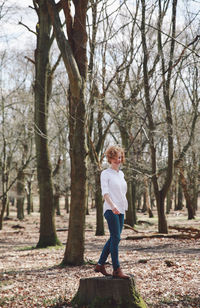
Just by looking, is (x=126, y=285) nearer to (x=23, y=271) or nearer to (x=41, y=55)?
(x=23, y=271)

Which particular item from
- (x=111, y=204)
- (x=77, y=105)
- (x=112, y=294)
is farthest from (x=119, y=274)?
(x=77, y=105)

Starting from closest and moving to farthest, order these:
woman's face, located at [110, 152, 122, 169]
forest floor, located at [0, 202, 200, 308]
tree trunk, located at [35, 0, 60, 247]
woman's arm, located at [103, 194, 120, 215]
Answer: woman's arm, located at [103, 194, 120, 215] < woman's face, located at [110, 152, 122, 169] < forest floor, located at [0, 202, 200, 308] < tree trunk, located at [35, 0, 60, 247]

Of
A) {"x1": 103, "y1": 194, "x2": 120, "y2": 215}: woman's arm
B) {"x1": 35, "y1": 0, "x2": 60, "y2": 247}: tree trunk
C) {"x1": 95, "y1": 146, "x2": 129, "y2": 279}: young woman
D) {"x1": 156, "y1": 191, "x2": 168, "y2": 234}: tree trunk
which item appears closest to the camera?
{"x1": 103, "y1": 194, "x2": 120, "y2": 215}: woman's arm

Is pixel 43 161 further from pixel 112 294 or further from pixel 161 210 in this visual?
pixel 112 294

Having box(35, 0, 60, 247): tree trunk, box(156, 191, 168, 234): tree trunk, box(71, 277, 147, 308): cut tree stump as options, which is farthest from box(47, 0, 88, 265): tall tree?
box(156, 191, 168, 234): tree trunk

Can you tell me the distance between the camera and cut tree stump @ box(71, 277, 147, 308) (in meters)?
4.36

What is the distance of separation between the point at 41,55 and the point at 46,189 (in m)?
4.42

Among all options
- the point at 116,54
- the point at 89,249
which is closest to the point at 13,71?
the point at 116,54

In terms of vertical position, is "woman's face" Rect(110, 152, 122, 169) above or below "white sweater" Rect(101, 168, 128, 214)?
above

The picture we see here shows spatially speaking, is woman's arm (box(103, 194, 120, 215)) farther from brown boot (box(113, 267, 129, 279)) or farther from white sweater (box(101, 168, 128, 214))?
brown boot (box(113, 267, 129, 279))

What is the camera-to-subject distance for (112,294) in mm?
4387

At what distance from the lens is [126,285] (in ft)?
14.4

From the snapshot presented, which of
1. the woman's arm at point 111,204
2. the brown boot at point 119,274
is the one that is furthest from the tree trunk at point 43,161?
the woman's arm at point 111,204

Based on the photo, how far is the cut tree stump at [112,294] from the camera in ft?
14.3
